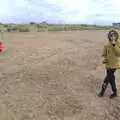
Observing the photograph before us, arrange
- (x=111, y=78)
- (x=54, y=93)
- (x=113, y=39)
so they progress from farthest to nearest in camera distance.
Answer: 1. (x=54, y=93)
2. (x=111, y=78)
3. (x=113, y=39)

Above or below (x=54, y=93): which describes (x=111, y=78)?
above

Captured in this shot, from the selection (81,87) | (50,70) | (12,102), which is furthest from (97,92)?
(50,70)

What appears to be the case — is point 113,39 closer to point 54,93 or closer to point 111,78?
point 111,78

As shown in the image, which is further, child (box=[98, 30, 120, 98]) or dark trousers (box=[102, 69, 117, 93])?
dark trousers (box=[102, 69, 117, 93])

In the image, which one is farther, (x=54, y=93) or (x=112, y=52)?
(x=54, y=93)

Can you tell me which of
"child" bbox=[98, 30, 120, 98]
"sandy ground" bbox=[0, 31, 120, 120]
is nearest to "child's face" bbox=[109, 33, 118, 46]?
"child" bbox=[98, 30, 120, 98]

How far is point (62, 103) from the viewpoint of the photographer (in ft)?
29.5

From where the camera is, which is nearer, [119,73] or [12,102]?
[12,102]

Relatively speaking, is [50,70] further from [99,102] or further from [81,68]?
[99,102]

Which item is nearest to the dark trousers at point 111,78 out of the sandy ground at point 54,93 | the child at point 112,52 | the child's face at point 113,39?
the child at point 112,52

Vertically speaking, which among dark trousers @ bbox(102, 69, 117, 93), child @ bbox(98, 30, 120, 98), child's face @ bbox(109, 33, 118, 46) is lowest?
dark trousers @ bbox(102, 69, 117, 93)

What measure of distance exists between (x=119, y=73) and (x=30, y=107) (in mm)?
4253

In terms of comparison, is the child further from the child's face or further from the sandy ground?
the sandy ground

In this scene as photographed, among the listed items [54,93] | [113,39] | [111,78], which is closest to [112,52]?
[113,39]
